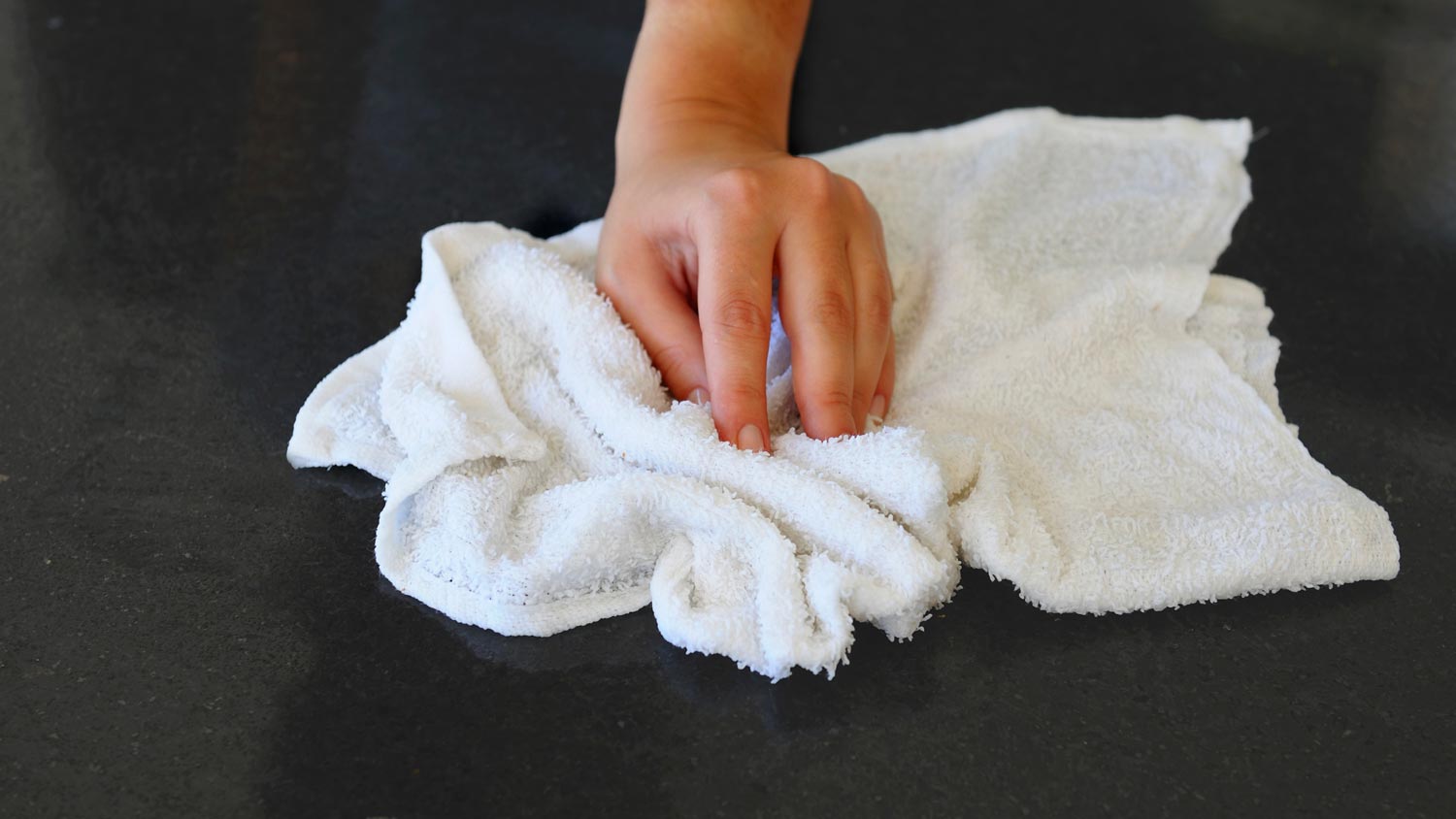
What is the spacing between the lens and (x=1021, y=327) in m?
0.78

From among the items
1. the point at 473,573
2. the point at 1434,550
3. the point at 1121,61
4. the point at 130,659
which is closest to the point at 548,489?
the point at 473,573

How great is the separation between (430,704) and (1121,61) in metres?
0.89

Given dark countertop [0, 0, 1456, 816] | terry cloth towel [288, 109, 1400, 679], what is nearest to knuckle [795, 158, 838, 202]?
terry cloth towel [288, 109, 1400, 679]

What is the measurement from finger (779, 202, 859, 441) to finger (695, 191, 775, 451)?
0.05 ft

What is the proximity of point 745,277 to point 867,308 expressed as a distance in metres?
0.08

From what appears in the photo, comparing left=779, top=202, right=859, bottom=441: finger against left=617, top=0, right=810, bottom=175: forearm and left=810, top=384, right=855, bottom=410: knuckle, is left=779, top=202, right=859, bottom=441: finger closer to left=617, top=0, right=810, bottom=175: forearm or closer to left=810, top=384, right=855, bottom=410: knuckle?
left=810, top=384, right=855, bottom=410: knuckle

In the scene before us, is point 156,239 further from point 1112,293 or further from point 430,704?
point 1112,293

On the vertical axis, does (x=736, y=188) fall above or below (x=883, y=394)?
above

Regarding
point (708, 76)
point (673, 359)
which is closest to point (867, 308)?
point (673, 359)

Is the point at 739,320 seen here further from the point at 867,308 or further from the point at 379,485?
the point at 379,485

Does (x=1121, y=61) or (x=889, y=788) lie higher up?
(x=1121, y=61)

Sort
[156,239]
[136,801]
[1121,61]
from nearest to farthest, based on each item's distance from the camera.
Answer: [136,801] → [156,239] → [1121,61]

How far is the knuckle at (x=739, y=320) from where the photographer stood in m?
0.66

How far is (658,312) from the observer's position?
0.71 meters
